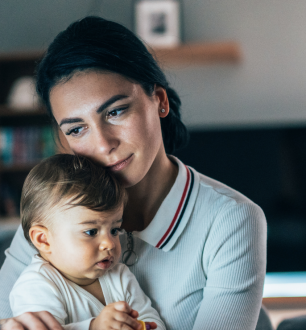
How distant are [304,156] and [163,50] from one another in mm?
1086

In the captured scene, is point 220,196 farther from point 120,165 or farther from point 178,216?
point 120,165

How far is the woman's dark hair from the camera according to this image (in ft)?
2.38

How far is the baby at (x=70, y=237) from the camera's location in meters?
0.67

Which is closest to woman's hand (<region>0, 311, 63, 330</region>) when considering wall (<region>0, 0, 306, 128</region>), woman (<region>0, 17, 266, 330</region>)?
woman (<region>0, 17, 266, 330</region>)

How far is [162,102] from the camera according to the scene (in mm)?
871

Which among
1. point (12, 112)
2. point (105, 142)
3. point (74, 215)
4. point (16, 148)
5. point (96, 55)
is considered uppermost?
point (96, 55)

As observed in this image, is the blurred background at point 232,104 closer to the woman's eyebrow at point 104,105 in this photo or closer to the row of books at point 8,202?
the row of books at point 8,202

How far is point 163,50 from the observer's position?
2.37 metres

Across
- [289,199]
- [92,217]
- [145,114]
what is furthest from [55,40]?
[289,199]

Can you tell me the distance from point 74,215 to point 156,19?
209cm

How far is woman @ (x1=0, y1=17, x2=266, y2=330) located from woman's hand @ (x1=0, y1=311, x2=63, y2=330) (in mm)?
281

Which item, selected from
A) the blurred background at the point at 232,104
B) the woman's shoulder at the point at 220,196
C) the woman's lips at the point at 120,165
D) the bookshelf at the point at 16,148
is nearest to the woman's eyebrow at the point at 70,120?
the woman's lips at the point at 120,165

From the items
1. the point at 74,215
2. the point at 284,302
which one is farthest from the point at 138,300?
the point at 284,302

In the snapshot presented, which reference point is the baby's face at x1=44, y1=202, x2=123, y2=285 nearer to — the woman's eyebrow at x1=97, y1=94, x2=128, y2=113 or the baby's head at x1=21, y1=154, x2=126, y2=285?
Answer: the baby's head at x1=21, y1=154, x2=126, y2=285
